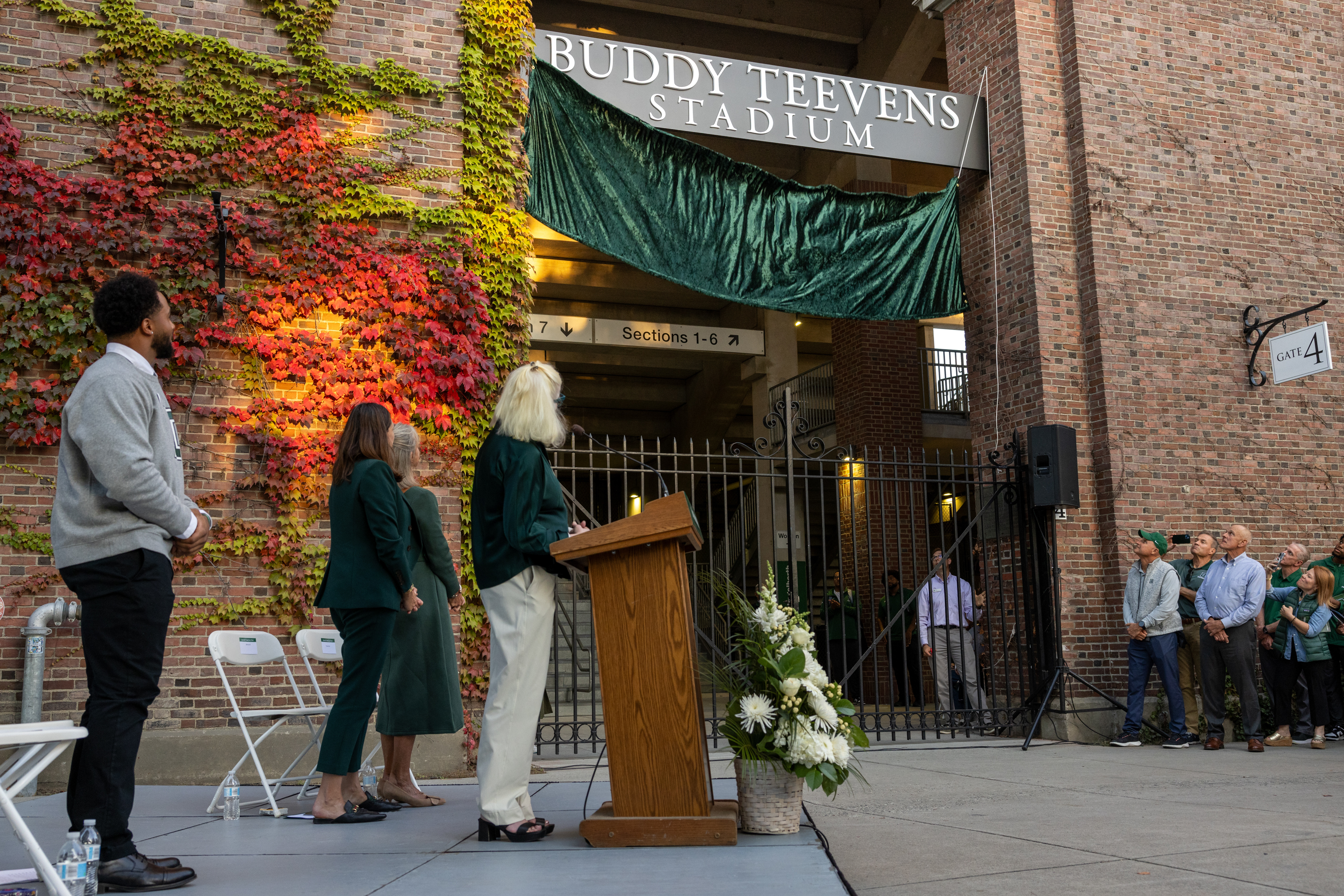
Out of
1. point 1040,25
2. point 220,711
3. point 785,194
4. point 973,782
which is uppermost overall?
point 1040,25

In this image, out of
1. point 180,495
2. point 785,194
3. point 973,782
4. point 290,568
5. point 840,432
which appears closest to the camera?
point 180,495

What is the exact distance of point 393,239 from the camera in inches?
284

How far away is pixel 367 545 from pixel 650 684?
1379 millimetres

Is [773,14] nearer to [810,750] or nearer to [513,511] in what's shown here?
[513,511]

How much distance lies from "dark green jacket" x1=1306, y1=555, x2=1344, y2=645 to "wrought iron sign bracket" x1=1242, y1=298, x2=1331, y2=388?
177cm

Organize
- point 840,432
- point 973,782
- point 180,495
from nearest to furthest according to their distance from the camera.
Result: point 180,495, point 973,782, point 840,432

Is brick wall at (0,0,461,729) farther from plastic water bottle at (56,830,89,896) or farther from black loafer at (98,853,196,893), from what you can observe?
plastic water bottle at (56,830,89,896)

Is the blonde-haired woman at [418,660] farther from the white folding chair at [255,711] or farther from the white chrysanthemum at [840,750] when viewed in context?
the white chrysanthemum at [840,750]

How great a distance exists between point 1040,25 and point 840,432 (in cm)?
703

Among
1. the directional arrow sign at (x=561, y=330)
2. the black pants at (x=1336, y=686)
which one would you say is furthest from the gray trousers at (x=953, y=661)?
the directional arrow sign at (x=561, y=330)

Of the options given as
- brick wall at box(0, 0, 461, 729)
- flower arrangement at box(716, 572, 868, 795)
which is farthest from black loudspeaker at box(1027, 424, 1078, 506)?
flower arrangement at box(716, 572, 868, 795)

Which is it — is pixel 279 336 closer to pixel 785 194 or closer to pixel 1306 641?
pixel 785 194

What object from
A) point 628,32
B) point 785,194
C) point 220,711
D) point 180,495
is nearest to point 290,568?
point 220,711

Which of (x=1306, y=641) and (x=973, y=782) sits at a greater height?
(x=1306, y=641)
